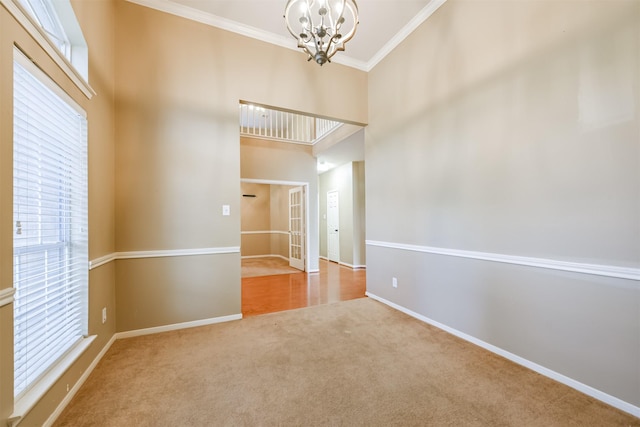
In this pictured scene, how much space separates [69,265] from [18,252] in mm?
530

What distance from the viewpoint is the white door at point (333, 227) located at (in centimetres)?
698

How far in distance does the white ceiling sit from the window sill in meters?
3.26

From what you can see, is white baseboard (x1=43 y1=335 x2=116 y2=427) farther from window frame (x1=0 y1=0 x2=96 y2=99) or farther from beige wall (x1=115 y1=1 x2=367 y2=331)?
window frame (x1=0 y1=0 x2=96 y2=99)

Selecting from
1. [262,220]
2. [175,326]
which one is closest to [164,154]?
[175,326]

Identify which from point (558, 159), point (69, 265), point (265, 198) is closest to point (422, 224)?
point (558, 159)

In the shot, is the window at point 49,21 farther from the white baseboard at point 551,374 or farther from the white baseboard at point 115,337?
the white baseboard at point 551,374

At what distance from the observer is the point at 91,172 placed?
201 centimetres

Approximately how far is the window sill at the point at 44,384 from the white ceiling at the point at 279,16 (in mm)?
3263

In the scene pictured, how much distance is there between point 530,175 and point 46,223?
3377mm

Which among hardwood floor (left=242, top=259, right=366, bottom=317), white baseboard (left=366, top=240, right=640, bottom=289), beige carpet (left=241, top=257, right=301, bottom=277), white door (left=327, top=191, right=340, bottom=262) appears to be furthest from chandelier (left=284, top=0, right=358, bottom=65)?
white door (left=327, top=191, right=340, bottom=262)

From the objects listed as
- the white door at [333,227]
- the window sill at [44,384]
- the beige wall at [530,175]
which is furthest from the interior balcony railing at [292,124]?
the window sill at [44,384]

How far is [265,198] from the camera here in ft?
27.9

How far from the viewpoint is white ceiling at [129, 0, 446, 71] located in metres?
2.71

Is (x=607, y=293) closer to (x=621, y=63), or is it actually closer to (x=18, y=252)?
(x=621, y=63)
